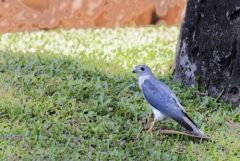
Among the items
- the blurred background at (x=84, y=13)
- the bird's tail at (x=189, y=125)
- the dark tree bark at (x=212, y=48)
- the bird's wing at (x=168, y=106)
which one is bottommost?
the bird's tail at (x=189, y=125)

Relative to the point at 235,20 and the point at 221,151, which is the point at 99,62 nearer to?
the point at 235,20

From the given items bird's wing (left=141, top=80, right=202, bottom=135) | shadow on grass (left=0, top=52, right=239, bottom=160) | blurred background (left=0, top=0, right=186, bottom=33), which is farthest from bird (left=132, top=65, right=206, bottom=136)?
blurred background (left=0, top=0, right=186, bottom=33)

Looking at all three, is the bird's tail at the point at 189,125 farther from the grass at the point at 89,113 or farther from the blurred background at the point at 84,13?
the blurred background at the point at 84,13

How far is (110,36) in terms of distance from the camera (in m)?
9.90

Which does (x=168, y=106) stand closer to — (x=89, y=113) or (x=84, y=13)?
(x=89, y=113)

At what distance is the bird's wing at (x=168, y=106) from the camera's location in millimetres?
5773

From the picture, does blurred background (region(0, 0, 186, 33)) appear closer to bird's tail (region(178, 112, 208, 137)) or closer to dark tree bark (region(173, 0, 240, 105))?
dark tree bark (region(173, 0, 240, 105))

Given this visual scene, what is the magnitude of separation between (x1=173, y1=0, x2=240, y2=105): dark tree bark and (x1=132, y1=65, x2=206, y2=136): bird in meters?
1.13

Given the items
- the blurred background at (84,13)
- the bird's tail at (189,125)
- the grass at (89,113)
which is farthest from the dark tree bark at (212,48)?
the blurred background at (84,13)

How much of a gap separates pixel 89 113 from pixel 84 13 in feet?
14.4

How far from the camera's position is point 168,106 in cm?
581

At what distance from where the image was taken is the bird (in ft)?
19.0

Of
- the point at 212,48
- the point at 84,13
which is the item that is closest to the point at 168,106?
the point at 212,48

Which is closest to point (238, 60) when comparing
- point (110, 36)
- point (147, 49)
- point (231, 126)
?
point (231, 126)
